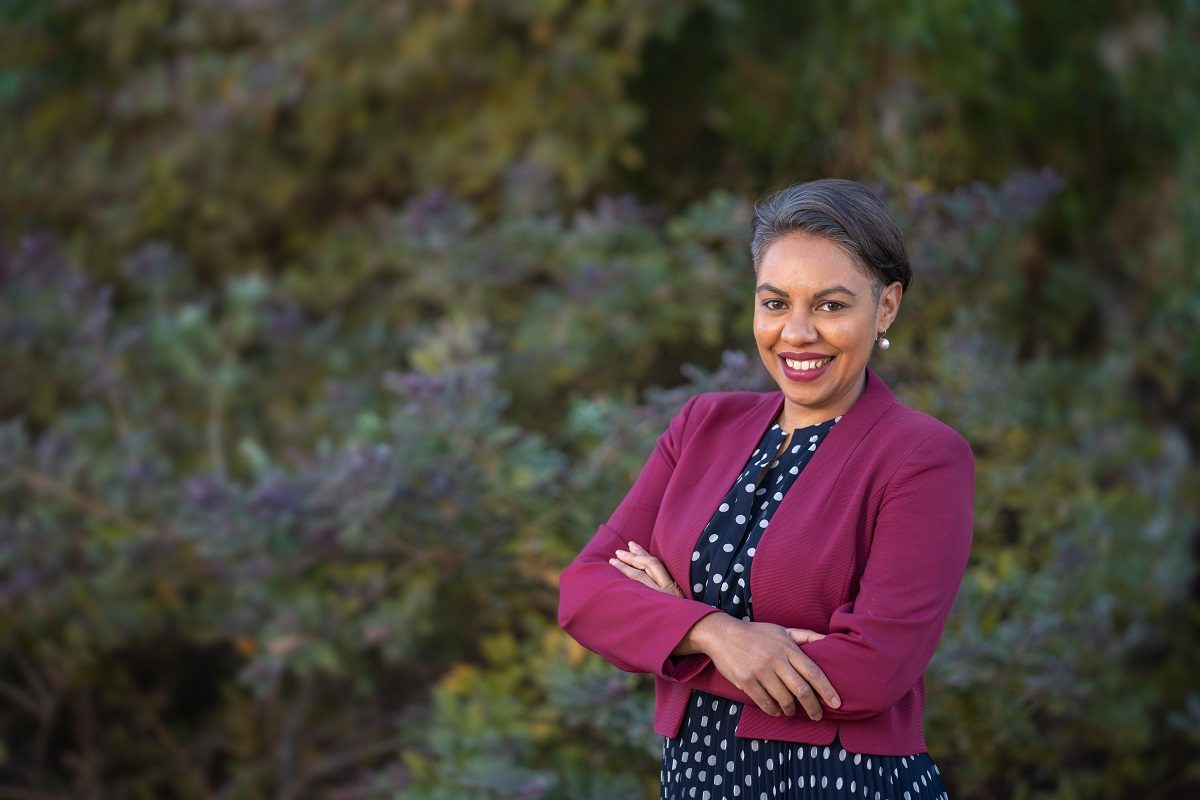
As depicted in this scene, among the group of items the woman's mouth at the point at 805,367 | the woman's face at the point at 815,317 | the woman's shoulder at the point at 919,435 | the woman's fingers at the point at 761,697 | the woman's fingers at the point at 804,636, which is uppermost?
the woman's face at the point at 815,317

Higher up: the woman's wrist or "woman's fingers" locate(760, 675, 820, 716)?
the woman's wrist

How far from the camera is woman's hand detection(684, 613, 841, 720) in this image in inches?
69.0

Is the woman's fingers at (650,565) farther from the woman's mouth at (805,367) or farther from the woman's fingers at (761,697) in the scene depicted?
the woman's mouth at (805,367)

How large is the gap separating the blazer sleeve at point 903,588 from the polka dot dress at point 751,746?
0.28 feet

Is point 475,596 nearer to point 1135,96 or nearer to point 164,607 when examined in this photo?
point 164,607

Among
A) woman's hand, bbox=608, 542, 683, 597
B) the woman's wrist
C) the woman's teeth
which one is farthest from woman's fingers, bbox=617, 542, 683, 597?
the woman's teeth

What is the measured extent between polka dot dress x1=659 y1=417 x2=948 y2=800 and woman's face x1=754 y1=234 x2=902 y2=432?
0.10 meters

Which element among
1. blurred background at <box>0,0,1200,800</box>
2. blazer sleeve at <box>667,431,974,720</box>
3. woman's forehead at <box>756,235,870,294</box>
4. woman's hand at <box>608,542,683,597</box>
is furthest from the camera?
blurred background at <box>0,0,1200,800</box>

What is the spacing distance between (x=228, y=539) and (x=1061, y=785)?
224 cm

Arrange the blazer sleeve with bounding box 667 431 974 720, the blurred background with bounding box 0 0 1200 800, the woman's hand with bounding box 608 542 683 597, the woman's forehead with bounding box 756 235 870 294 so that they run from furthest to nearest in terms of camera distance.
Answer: the blurred background with bounding box 0 0 1200 800 < the woman's hand with bounding box 608 542 683 597 < the woman's forehead with bounding box 756 235 870 294 < the blazer sleeve with bounding box 667 431 974 720

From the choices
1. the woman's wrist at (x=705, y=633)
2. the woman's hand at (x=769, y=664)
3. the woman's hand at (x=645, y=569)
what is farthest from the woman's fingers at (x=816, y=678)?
the woman's hand at (x=645, y=569)

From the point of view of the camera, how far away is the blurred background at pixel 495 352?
11.0ft

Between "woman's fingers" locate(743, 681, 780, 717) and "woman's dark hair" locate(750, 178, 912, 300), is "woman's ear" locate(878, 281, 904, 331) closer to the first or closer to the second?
"woman's dark hair" locate(750, 178, 912, 300)

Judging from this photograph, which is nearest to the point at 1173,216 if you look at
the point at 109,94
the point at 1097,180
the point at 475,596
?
the point at 1097,180
